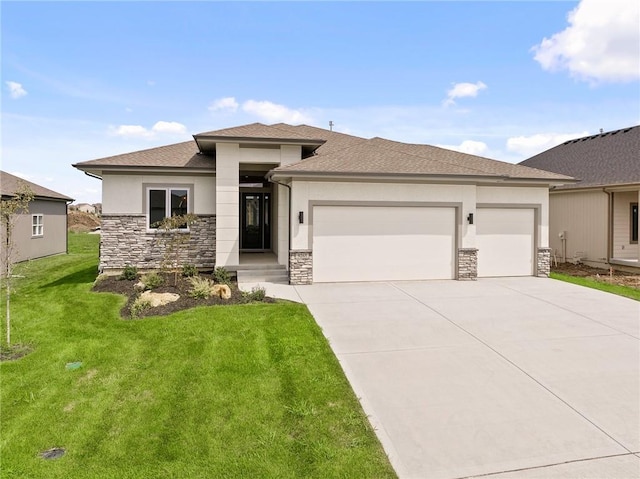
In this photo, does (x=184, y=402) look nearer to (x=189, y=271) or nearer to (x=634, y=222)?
(x=189, y=271)

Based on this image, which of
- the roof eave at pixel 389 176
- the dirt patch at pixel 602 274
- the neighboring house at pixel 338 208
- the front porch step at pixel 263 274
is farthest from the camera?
the dirt patch at pixel 602 274

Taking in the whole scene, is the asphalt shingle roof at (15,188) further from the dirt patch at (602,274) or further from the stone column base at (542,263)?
the dirt patch at (602,274)

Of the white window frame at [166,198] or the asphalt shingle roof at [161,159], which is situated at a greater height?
the asphalt shingle roof at [161,159]

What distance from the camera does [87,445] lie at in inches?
147

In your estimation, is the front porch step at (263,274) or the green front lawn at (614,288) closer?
the green front lawn at (614,288)

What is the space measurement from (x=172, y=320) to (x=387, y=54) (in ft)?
38.5

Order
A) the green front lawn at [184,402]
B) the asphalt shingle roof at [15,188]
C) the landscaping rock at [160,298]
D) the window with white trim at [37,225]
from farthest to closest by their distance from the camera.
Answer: the window with white trim at [37,225], the asphalt shingle roof at [15,188], the landscaping rock at [160,298], the green front lawn at [184,402]

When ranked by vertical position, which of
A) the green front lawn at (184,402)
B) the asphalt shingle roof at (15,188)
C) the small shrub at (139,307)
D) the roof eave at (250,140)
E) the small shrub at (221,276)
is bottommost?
the green front lawn at (184,402)

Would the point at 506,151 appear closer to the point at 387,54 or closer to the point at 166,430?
the point at 387,54

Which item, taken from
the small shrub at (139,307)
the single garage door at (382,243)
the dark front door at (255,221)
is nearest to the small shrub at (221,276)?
the single garage door at (382,243)

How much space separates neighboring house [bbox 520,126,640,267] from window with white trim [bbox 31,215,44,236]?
77.1 ft

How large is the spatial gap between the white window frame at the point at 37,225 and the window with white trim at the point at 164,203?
29.5 ft

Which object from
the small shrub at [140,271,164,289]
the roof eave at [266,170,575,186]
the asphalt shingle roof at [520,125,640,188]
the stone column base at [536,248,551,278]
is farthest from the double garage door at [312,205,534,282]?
the asphalt shingle roof at [520,125,640,188]

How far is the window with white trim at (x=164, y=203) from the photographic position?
1246 centimetres
